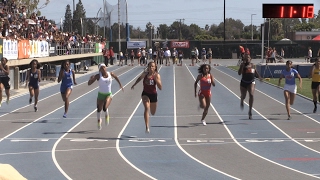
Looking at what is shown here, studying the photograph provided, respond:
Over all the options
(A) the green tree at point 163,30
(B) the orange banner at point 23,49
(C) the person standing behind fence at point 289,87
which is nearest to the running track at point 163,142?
(C) the person standing behind fence at point 289,87

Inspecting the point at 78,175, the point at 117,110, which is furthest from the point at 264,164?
the point at 117,110

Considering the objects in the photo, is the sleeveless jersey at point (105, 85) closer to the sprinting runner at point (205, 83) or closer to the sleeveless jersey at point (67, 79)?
the sprinting runner at point (205, 83)

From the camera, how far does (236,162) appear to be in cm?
1277

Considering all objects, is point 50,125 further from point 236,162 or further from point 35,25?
point 35,25

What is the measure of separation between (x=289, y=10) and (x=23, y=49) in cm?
1252

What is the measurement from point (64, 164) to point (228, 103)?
13855mm

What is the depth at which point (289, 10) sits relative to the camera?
30062mm

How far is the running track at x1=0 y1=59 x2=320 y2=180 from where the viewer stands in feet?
39.0

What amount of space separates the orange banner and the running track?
21.8 ft

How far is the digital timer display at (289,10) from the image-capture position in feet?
98.3

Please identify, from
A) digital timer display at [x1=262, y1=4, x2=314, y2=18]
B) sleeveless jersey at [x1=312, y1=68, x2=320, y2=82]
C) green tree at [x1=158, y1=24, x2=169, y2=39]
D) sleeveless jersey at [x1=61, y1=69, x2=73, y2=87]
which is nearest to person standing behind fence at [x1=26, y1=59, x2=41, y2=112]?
sleeveless jersey at [x1=61, y1=69, x2=73, y2=87]

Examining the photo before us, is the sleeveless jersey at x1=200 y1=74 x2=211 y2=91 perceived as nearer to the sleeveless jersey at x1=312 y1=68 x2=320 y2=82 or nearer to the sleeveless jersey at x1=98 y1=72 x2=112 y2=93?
the sleeveless jersey at x1=98 y1=72 x2=112 y2=93

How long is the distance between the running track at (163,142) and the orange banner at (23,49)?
262 inches

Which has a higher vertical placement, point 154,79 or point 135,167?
point 154,79
